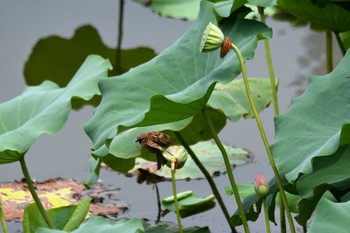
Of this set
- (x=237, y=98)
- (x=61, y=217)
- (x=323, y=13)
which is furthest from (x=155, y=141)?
(x=237, y=98)

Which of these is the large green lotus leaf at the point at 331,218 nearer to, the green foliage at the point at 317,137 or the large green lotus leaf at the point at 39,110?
the green foliage at the point at 317,137

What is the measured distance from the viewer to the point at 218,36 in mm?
1637

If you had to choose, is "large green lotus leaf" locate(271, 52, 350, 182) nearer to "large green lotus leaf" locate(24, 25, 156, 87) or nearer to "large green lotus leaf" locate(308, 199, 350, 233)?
"large green lotus leaf" locate(308, 199, 350, 233)

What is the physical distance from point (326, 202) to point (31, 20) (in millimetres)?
2403

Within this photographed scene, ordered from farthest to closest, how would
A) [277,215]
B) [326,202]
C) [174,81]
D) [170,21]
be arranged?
[170,21] < [277,215] < [174,81] < [326,202]

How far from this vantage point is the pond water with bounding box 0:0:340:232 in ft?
8.02

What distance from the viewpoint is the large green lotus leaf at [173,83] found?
1.65 meters

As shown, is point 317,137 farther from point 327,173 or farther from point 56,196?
point 56,196

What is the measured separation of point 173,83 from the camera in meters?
1.83

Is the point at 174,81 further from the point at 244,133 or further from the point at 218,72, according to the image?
the point at 244,133

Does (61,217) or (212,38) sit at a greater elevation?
(212,38)

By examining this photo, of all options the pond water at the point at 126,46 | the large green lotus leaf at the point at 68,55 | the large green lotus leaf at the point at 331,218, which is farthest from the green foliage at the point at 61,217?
the large green lotus leaf at the point at 68,55

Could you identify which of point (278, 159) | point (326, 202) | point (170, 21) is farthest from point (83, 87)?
point (170, 21)

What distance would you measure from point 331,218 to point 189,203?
94 cm
